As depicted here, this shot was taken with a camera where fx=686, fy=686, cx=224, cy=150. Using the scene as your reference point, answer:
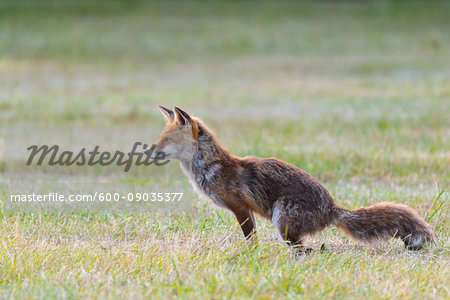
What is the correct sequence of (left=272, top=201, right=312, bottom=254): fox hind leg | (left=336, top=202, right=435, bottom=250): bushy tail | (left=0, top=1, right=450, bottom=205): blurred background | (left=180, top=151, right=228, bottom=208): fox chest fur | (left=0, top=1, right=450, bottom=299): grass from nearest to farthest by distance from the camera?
(left=0, top=1, right=450, bottom=299): grass
(left=272, top=201, right=312, bottom=254): fox hind leg
(left=336, top=202, right=435, bottom=250): bushy tail
(left=180, top=151, right=228, bottom=208): fox chest fur
(left=0, top=1, right=450, bottom=205): blurred background

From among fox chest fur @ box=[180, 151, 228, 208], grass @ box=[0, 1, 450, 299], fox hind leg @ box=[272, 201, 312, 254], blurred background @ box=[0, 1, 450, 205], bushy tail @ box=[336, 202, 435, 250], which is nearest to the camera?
grass @ box=[0, 1, 450, 299]

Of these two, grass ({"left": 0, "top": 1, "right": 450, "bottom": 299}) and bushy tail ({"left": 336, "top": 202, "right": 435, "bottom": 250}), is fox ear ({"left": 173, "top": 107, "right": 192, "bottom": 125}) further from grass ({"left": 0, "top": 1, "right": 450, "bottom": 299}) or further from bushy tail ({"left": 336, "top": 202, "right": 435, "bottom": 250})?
bushy tail ({"left": 336, "top": 202, "right": 435, "bottom": 250})

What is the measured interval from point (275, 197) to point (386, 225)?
1.09 meters

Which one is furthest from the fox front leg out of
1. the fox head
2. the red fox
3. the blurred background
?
the blurred background

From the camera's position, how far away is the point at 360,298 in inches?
211

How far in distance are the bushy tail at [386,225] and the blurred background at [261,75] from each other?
252 centimetres

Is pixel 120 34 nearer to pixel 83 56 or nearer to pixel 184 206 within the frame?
pixel 83 56

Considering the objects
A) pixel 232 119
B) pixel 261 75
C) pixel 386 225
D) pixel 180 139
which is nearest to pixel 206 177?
Result: pixel 180 139

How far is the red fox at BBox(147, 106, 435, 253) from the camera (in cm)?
655

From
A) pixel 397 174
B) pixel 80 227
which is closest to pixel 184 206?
pixel 80 227

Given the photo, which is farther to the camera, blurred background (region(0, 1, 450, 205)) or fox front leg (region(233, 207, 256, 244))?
blurred background (region(0, 1, 450, 205))

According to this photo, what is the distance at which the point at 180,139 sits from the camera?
6766mm

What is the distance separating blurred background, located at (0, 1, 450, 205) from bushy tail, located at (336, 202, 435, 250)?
2.52m

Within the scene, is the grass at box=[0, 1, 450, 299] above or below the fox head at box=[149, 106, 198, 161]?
below
